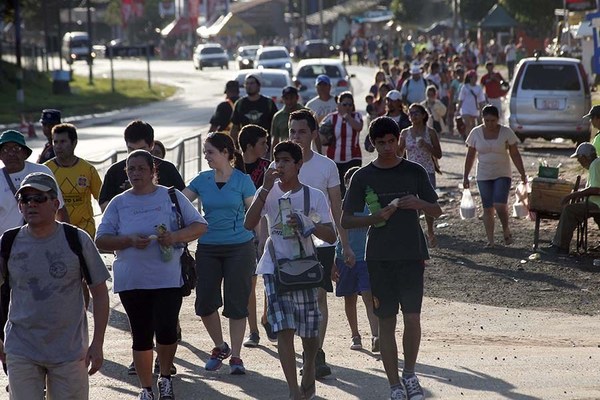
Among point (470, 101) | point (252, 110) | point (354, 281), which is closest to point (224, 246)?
point (354, 281)

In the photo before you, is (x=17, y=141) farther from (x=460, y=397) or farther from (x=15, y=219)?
(x=460, y=397)

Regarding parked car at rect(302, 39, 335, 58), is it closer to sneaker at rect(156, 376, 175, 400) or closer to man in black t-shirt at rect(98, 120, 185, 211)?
man in black t-shirt at rect(98, 120, 185, 211)

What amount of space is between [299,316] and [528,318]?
12.9ft

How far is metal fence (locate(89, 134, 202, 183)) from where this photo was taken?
711 inches

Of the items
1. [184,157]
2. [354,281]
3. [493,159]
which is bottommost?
[184,157]

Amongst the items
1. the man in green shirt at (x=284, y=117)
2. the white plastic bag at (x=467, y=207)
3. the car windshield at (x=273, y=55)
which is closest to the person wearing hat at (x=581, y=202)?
the white plastic bag at (x=467, y=207)

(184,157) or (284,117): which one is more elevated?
(284,117)

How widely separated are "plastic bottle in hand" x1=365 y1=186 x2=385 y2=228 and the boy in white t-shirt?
0.30 meters

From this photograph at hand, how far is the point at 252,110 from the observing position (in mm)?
16359

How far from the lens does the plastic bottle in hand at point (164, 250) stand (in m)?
7.92

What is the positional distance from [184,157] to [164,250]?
35.0ft

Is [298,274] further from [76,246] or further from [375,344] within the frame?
[375,344]

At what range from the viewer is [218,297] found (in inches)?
378

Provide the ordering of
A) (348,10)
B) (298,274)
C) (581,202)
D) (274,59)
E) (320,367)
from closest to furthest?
(298,274) → (320,367) → (581,202) → (274,59) → (348,10)
